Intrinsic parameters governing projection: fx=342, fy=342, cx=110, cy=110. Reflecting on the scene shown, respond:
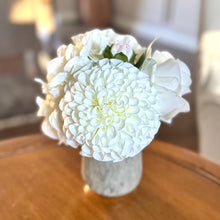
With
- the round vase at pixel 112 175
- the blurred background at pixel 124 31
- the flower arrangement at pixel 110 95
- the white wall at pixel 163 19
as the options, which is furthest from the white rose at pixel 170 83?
the white wall at pixel 163 19

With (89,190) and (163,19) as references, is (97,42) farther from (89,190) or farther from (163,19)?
(163,19)

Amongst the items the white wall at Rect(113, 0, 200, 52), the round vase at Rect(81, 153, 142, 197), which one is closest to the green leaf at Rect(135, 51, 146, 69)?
the round vase at Rect(81, 153, 142, 197)

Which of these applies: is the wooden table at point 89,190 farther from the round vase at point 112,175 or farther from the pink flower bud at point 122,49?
the pink flower bud at point 122,49

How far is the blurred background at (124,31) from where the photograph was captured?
1008 mm

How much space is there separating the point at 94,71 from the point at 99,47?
0.26 feet

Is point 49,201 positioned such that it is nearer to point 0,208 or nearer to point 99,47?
point 0,208

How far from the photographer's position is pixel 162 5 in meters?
3.09

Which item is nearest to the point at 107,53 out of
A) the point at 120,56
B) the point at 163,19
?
the point at 120,56

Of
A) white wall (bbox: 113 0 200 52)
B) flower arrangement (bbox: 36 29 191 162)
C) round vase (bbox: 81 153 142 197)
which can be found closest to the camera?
flower arrangement (bbox: 36 29 191 162)

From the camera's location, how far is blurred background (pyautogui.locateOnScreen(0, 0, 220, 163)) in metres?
1.01

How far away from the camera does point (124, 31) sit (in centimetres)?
348

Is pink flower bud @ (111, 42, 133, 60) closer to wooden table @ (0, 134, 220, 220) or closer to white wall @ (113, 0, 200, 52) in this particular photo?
wooden table @ (0, 134, 220, 220)

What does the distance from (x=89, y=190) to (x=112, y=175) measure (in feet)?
0.31

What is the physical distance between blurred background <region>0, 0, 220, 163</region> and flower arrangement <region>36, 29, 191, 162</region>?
1.60ft
